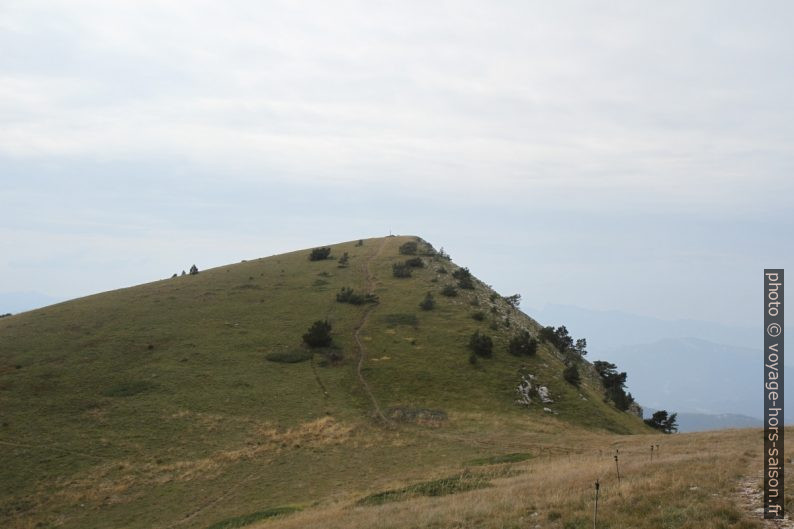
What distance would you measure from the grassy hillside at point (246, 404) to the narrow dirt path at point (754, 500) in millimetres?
15481

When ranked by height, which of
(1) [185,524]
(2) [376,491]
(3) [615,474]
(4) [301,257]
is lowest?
(1) [185,524]

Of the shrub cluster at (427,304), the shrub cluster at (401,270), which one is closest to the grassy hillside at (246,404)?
the shrub cluster at (427,304)

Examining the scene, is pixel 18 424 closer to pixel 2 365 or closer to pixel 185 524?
pixel 2 365

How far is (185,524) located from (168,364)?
26419 millimetres

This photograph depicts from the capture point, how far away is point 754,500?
14.8 meters

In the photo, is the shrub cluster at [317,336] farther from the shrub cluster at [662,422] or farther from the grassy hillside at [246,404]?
the shrub cluster at [662,422]

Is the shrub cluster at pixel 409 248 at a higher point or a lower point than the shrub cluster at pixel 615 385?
higher

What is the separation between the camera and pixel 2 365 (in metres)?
49.0

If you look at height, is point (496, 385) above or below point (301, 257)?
below

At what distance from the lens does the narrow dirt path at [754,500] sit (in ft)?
42.0

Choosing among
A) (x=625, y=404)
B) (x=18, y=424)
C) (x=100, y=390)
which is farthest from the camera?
(x=625, y=404)

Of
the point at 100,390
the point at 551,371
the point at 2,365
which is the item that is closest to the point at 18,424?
the point at 100,390

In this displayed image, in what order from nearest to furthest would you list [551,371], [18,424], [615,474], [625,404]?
[615,474] < [18,424] < [551,371] < [625,404]

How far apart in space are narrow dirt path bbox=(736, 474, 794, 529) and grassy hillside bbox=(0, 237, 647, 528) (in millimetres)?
15481
